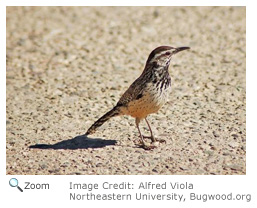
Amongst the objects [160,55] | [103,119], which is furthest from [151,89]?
[103,119]

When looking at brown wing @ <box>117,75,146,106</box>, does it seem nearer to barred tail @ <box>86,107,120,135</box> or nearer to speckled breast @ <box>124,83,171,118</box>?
speckled breast @ <box>124,83,171,118</box>

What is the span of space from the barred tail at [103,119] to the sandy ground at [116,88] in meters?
0.15

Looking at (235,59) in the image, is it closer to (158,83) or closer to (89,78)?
(89,78)

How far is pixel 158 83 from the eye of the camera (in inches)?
264

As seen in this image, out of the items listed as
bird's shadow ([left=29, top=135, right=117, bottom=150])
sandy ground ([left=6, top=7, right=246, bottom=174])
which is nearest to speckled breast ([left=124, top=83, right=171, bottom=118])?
sandy ground ([left=6, top=7, right=246, bottom=174])

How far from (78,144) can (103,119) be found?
48cm

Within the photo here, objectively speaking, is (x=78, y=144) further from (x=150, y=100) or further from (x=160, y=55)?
(x=160, y=55)

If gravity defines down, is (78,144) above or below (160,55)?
below

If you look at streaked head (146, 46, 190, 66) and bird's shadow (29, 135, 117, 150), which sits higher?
streaked head (146, 46, 190, 66)

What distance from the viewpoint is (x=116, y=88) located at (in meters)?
9.11

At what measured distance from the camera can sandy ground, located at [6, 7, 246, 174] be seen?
6695 millimetres

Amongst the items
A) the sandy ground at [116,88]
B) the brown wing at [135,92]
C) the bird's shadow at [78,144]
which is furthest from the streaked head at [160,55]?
the bird's shadow at [78,144]

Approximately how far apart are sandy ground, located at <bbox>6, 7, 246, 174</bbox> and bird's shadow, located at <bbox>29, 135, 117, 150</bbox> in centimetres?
1
